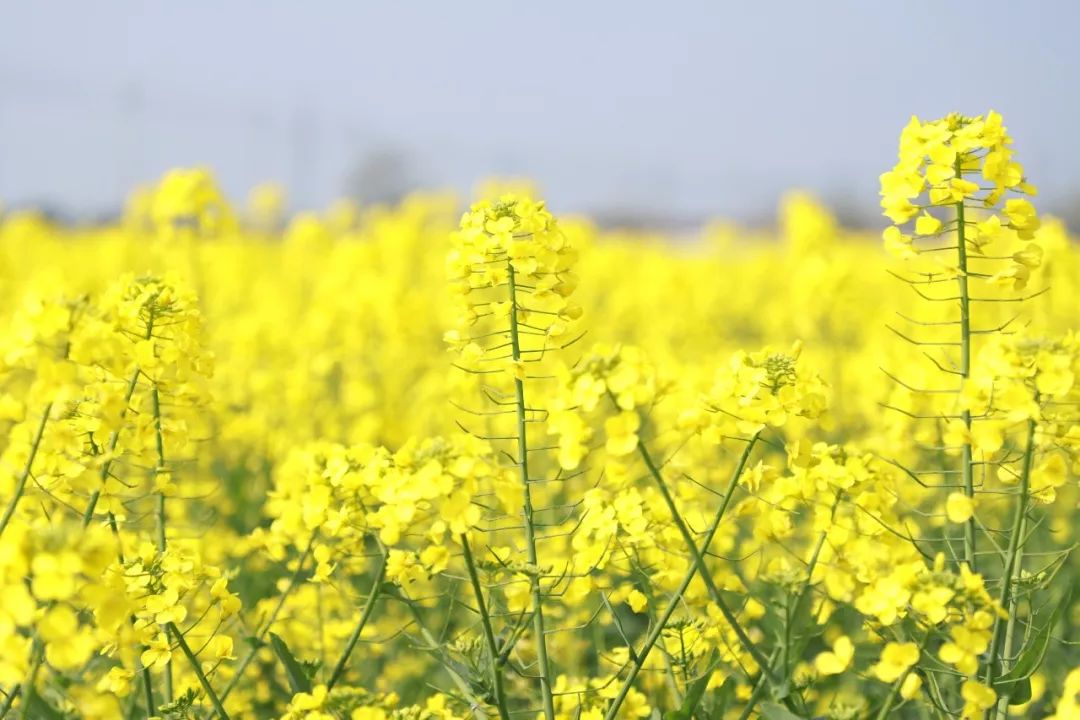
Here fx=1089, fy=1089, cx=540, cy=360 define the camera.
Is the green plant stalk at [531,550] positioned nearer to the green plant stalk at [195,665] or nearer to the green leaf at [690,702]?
the green leaf at [690,702]

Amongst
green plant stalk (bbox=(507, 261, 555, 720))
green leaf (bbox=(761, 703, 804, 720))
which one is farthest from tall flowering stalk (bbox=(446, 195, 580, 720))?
green leaf (bbox=(761, 703, 804, 720))

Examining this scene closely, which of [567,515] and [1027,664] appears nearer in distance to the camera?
[1027,664]

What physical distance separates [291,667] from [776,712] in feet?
2.80

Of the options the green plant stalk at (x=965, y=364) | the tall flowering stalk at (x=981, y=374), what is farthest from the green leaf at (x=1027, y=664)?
the green plant stalk at (x=965, y=364)

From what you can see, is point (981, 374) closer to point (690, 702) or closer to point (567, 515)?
point (690, 702)

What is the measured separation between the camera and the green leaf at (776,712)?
67.8 inches

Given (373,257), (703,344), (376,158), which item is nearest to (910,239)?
(703,344)

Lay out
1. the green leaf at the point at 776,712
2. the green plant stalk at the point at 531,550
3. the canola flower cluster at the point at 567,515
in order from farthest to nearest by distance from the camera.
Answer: the green plant stalk at the point at 531,550 → the green leaf at the point at 776,712 → the canola flower cluster at the point at 567,515

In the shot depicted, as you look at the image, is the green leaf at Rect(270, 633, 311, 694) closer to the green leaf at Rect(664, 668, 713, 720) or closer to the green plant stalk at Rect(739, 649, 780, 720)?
the green leaf at Rect(664, 668, 713, 720)

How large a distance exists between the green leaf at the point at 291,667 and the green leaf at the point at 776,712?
82 centimetres

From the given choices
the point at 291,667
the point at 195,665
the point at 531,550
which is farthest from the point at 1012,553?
the point at 195,665

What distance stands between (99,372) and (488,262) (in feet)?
2.39

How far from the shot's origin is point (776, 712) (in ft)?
5.69

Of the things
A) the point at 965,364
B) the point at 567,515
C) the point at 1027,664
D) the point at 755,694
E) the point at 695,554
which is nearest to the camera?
the point at 695,554
